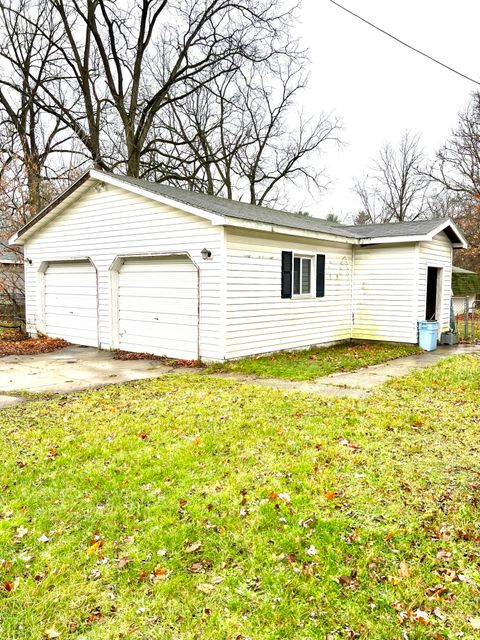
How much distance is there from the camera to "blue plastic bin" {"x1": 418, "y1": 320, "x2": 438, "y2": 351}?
11.5 metres

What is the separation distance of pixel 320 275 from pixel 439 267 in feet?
13.4

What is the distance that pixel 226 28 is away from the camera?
746 inches

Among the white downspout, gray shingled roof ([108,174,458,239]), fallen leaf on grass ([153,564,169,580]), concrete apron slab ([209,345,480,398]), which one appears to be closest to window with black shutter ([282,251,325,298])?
gray shingled roof ([108,174,458,239])

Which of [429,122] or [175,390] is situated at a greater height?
[429,122]

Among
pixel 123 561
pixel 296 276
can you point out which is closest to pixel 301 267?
pixel 296 276

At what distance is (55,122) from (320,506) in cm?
2301

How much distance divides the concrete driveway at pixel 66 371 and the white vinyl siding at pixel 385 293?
600 centimetres

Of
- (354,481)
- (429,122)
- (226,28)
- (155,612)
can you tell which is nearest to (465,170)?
(429,122)

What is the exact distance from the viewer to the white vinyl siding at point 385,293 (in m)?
11.6

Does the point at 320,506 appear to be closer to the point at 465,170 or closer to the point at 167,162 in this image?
the point at 167,162

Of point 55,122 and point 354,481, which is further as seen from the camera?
point 55,122

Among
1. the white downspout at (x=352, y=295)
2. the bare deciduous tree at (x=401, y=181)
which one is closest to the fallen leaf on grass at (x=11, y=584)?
the white downspout at (x=352, y=295)

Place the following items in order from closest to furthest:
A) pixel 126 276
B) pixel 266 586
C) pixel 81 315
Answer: pixel 266 586
pixel 126 276
pixel 81 315

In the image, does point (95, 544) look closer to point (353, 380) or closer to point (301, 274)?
point (353, 380)
